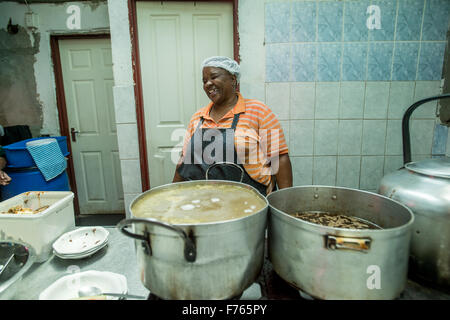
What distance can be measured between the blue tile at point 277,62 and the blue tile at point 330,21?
1.12ft

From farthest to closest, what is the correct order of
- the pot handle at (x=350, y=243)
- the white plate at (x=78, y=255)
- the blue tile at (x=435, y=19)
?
1. the blue tile at (x=435, y=19)
2. the white plate at (x=78, y=255)
3. the pot handle at (x=350, y=243)

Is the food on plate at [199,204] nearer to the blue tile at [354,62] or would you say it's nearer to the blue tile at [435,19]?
the blue tile at [354,62]

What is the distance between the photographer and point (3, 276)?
2.99ft

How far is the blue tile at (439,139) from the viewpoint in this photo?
2578 mm

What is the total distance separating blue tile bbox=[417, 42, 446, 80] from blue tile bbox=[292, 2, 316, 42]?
103 centimetres

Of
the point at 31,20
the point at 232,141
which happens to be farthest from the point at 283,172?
the point at 31,20

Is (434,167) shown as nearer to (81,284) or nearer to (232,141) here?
(232,141)

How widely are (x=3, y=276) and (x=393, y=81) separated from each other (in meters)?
3.08

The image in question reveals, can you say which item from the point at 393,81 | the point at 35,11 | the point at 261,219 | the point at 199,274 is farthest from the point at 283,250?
the point at 35,11

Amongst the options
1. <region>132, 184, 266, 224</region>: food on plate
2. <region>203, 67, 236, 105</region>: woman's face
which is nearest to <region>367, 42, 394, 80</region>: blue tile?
<region>203, 67, 236, 105</region>: woman's face

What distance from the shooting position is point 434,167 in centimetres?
86

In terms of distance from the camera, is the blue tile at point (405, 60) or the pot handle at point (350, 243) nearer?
the pot handle at point (350, 243)

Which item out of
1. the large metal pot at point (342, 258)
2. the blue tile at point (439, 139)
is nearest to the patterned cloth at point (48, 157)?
the large metal pot at point (342, 258)

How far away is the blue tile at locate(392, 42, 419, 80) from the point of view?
2.45 metres
